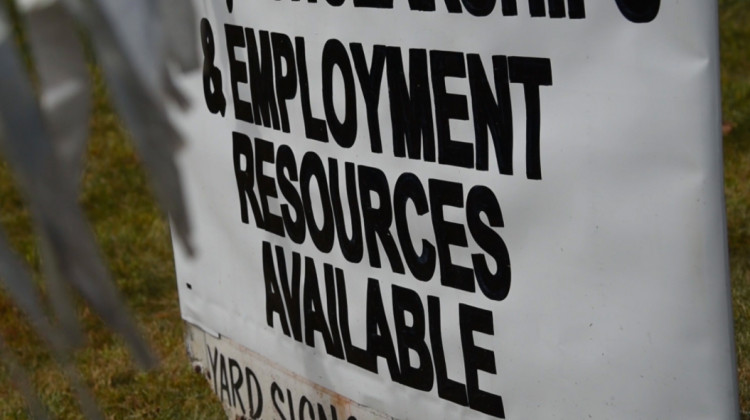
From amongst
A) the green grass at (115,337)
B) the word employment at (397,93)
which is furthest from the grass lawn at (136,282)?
the word employment at (397,93)

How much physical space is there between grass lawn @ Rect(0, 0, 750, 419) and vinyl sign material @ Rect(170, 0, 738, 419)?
1.67 feet

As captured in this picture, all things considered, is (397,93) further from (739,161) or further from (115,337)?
(739,161)

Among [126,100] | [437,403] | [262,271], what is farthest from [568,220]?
[126,100]

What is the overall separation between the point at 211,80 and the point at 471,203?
1.04 metres

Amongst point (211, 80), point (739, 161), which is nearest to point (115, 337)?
point (211, 80)

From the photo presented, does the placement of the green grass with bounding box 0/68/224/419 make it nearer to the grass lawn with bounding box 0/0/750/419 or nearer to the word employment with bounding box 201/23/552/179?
the grass lawn with bounding box 0/0/750/419

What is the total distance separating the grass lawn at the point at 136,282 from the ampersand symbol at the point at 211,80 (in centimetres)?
51

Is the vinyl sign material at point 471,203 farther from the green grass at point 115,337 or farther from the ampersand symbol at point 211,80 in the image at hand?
the green grass at point 115,337

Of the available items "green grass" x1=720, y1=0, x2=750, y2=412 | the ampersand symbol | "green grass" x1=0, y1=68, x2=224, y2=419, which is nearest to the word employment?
the ampersand symbol

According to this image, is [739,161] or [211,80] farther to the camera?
[739,161]

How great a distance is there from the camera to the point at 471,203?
248cm

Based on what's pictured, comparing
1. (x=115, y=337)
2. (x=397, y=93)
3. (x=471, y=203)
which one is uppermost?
Result: (x=397, y=93)

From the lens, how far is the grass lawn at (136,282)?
4.23m

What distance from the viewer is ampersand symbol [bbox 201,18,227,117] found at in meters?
3.17
